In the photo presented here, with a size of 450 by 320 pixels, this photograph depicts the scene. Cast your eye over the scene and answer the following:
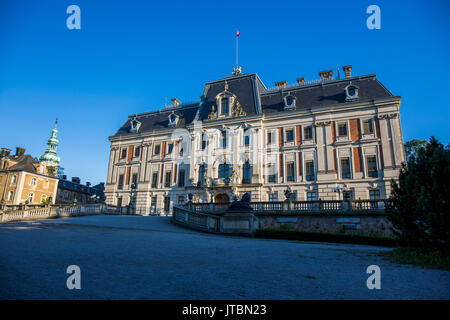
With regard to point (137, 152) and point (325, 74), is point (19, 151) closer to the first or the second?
point (137, 152)

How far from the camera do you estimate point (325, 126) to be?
31891 mm

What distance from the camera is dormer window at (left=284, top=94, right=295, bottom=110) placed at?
34.3 m

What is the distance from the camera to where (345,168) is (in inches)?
1187

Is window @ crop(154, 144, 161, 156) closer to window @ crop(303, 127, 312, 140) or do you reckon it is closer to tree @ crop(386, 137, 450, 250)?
window @ crop(303, 127, 312, 140)

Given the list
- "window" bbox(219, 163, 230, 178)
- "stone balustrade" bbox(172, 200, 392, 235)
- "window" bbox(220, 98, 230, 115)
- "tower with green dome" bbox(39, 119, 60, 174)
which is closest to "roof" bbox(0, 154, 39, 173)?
"tower with green dome" bbox(39, 119, 60, 174)

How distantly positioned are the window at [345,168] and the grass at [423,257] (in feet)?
68.4

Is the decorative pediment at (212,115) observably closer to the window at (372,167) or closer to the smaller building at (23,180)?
the window at (372,167)

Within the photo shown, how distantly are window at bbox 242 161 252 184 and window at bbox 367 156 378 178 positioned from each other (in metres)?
13.0

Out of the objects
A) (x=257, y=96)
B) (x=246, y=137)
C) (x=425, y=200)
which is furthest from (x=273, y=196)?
(x=425, y=200)

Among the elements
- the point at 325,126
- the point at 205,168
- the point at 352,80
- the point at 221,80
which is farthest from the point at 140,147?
the point at 352,80

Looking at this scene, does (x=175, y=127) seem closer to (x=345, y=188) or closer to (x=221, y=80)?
(x=221, y=80)

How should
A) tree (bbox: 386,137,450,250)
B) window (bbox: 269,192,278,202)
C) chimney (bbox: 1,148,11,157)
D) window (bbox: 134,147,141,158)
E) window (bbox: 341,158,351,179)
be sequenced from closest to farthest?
tree (bbox: 386,137,450,250), window (bbox: 341,158,351,179), window (bbox: 269,192,278,202), window (bbox: 134,147,141,158), chimney (bbox: 1,148,11,157)

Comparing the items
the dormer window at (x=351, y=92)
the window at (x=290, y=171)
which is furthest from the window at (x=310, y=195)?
the dormer window at (x=351, y=92)
